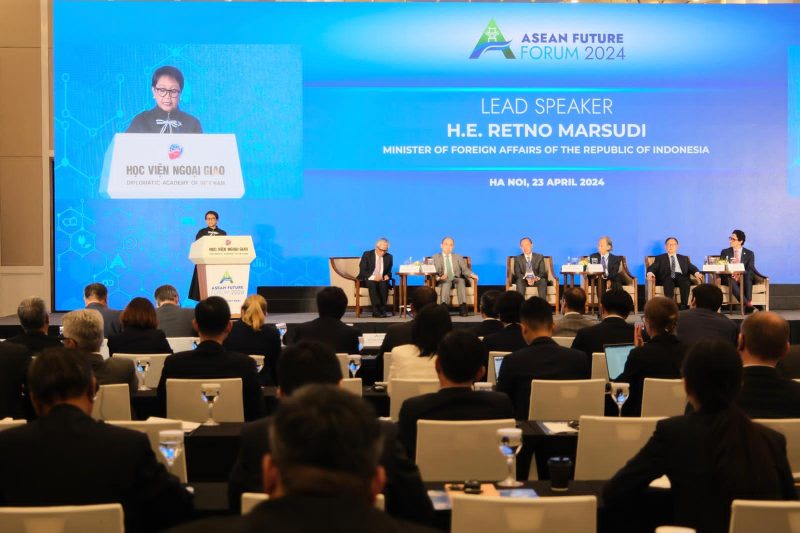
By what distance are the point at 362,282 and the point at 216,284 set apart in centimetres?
280

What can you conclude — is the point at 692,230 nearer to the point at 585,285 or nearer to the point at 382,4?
the point at 585,285

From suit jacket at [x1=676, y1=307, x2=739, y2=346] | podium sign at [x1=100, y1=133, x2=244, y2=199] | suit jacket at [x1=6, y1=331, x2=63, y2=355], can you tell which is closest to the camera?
suit jacket at [x1=6, y1=331, x2=63, y2=355]

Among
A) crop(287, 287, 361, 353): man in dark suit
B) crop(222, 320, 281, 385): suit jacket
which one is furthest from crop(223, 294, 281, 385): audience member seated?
crop(287, 287, 361, 353): man in dark suit

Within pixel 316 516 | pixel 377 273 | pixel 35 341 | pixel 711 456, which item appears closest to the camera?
pixel 316 516

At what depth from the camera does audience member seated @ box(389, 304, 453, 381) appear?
14.7 feet

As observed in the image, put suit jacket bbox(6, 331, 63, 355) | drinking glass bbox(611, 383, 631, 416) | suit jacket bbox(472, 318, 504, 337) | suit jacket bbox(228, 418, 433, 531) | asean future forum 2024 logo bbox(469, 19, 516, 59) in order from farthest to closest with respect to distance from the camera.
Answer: asean future forum 2024 logo bbox(469, 19, 516, 59) < suit jacket bbox(472, 318, 504, 337) < suit jacket bbox(6, 331, 63, 355) < drinking glass bbox(611, 383, 631, 416) < suit jacket bbox(228, 418, 433, 531)

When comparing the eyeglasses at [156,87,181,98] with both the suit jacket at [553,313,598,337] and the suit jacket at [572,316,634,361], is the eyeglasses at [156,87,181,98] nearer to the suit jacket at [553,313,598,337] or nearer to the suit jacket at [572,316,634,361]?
the suit jacket at [553,313,598,337]

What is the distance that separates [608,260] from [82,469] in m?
10.6

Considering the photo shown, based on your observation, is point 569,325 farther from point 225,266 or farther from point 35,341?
point 225,266

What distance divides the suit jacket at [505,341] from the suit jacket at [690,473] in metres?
3.03

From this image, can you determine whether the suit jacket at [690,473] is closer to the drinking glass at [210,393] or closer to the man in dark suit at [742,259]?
the drinking glass at [210,393]

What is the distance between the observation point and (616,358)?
484 cm

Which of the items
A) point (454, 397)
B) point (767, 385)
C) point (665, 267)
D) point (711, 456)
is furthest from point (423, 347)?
point (665, 267)

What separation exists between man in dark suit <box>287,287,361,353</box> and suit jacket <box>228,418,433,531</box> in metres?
3.29
